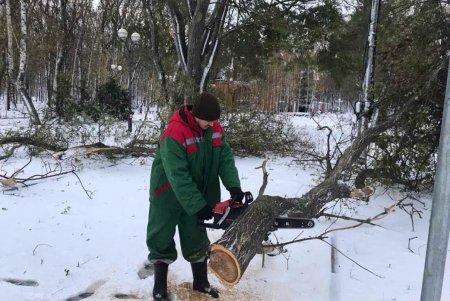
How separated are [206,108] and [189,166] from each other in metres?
0.44

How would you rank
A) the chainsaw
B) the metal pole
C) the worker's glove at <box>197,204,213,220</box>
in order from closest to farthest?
the metal pole, the worker's glove at <box>197,204,213,220</box>, the chainsaw

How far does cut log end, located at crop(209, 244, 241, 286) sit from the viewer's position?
2.64m

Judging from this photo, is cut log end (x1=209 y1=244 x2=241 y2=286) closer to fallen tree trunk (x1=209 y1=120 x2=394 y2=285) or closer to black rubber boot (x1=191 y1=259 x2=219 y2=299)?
fallen tree trunk (x1=209 y1=120 x2=394 y2=285)

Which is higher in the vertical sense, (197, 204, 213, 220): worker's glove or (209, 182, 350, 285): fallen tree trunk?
(197, 204, 213, 220): worker's glove

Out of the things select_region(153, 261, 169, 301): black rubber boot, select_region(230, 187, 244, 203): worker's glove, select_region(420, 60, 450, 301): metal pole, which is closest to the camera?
select_region(420, 60, 450, 301): metal pole

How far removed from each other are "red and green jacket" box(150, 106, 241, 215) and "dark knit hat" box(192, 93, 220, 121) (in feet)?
0.39

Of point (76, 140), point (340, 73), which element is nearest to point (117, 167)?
point (76, 140)

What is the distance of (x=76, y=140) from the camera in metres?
8.85

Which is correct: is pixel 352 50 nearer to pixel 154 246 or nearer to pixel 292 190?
pixel 292 190

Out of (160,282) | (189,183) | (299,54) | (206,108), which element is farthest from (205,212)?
(299,54)

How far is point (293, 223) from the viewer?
3084mm

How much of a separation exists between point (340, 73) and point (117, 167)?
657 cm

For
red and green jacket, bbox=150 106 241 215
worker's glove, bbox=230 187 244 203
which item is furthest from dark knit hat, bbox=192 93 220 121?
worker's glove, bbox=230 187 244 203

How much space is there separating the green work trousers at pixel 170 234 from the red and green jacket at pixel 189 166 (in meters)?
0.08
